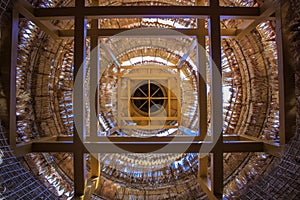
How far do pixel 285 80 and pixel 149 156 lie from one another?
4579mm

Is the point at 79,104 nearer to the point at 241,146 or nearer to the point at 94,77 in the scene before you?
the point at 94,77

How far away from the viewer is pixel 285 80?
146 inches

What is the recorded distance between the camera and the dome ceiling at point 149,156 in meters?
4.98

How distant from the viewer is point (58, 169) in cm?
562

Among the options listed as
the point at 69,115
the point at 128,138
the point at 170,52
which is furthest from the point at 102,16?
the point at 170,52

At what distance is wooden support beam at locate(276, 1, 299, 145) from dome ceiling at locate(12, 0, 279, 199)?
90 cm

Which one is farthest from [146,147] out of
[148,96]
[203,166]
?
[148,96]

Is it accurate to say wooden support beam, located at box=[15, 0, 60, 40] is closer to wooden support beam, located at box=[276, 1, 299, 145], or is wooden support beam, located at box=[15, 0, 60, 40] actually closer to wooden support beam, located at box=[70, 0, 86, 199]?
wooden support beam, located at box=[70, 0, 86, 199]

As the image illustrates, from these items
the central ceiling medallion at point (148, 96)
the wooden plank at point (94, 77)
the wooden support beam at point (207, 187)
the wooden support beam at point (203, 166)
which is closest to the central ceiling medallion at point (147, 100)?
the central ceiling medallion at point (148, 96)

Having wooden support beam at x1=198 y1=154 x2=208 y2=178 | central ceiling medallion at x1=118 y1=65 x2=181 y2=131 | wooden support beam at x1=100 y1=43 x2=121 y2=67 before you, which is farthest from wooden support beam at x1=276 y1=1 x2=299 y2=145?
central ceiling medallion at x1=118 y1=65 x2=181 y2=131

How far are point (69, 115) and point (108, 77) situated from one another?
7.24 ft

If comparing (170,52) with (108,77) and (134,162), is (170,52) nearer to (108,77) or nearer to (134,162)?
(108,77)

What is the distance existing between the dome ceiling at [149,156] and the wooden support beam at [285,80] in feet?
2.94

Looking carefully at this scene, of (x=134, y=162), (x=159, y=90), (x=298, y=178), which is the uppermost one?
(x=159, y=90)
